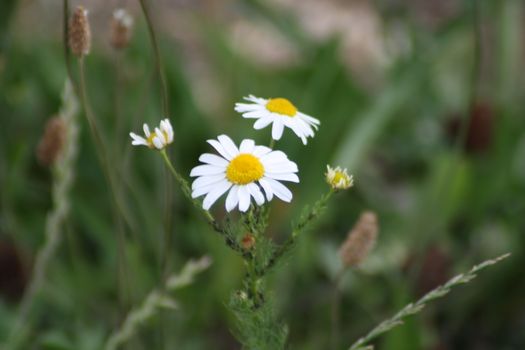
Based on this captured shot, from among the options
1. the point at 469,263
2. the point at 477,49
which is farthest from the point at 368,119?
the point at 477,49

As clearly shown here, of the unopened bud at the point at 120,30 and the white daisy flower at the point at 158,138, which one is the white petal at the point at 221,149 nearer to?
the white daisy flower at the point at 158,138

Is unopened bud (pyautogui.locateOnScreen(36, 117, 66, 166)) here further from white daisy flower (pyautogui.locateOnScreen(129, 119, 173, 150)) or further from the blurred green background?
white daisy flower (pyautogui.locateOnScreen(129, 119, 173, 150))

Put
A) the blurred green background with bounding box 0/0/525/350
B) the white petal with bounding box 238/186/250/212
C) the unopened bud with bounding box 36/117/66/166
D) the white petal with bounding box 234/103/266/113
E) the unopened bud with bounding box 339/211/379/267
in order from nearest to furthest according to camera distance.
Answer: the white petal with bounding box 238/186/250/212 → the white petal with bounding box 234/103/266/113 → the unopened bud with bounding box 339/211/379/267 → the unopened bud with bounding box 36/117/66/166 → the blurred green background with bounding box 0/0/525/350

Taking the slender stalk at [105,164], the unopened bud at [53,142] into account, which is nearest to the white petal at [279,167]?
the slender stalk at [105,164]

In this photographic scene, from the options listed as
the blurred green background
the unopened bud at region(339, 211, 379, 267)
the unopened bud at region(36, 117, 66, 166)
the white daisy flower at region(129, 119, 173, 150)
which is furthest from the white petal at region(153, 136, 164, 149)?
the blurred green background

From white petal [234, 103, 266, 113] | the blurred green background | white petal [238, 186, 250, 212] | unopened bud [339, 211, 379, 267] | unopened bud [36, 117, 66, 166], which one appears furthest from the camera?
the blurred green background

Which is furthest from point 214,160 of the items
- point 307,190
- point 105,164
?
point 307,190

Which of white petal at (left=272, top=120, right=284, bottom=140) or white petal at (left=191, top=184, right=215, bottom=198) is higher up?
white petal at (left=272, top=120, right=284, bottom=140)
